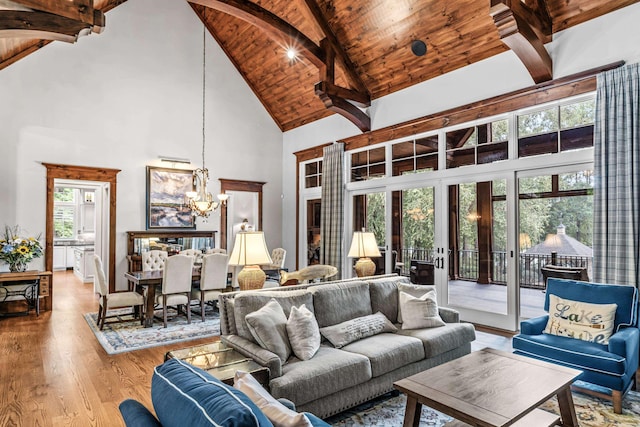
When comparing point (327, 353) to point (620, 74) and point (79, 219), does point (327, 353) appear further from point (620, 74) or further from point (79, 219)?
point (79, 219)

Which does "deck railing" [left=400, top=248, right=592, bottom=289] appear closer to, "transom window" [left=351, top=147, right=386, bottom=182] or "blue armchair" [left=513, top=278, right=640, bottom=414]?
"blue armchair" [left=513, top=278, right=640, bottom=414]

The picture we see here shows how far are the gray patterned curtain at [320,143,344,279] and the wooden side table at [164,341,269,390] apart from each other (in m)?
4.99

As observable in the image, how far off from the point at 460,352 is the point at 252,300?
206 centimetres

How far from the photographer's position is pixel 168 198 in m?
7.84

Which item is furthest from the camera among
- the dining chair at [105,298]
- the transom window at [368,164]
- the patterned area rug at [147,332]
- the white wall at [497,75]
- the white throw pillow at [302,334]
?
the transom window at [368,164]

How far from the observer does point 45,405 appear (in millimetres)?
3035

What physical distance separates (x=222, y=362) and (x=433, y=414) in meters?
1.61

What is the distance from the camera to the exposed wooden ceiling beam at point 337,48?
20.1 feet

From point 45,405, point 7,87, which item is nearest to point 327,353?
point 45,405

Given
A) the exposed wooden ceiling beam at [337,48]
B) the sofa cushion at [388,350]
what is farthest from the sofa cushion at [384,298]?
the exposed wooden ceiling beam at [337,48]

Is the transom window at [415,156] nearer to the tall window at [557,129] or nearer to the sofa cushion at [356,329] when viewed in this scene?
the tall window at [557,129]

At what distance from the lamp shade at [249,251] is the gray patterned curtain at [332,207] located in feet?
13.0

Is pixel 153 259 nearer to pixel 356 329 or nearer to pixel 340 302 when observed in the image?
pixel 340 302

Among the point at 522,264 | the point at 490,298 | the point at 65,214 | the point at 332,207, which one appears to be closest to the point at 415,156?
the point at 332,207
